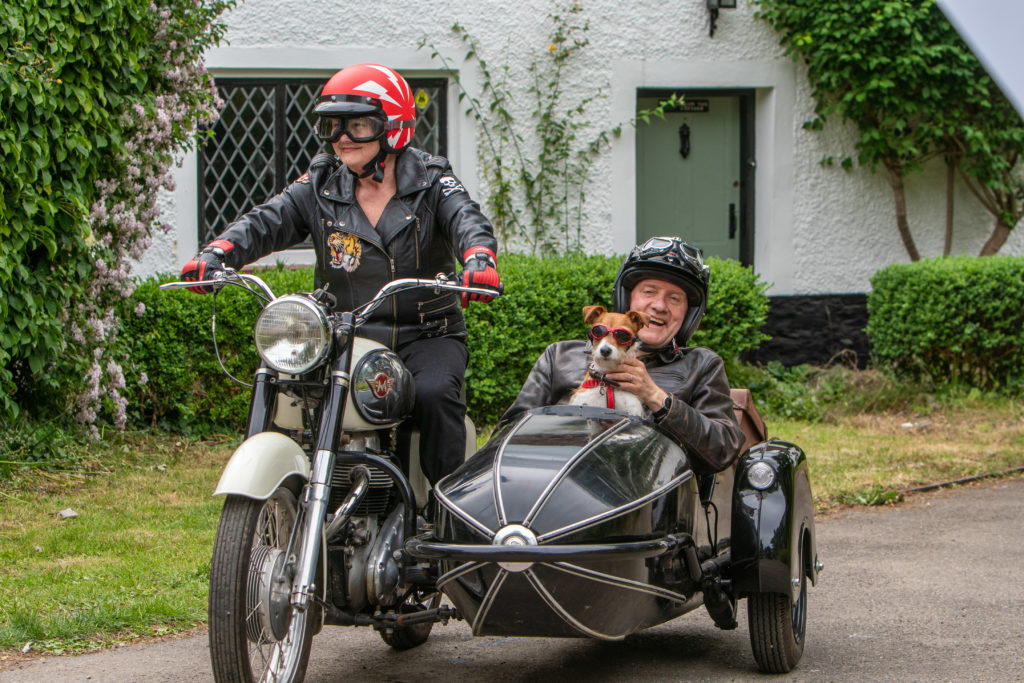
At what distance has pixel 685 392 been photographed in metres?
4.25

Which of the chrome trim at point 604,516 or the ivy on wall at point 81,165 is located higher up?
the ivy on wall at point 81,165

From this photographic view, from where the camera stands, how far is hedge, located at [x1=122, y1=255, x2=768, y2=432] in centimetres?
831

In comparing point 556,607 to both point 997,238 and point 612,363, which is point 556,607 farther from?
point 997,238

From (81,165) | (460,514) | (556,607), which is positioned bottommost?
(556,607)

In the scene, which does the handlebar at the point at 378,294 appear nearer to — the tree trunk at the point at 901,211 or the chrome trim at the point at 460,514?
the chrome trim at the point at 460,514

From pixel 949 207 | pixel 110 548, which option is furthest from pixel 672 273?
pixel 949 207

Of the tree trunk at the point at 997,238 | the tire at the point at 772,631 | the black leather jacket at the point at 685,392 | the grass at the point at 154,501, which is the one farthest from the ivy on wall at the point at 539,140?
the tire at the point at 772,631

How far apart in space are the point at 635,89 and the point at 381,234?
7115 millimetres

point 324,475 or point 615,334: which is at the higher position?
point 615,334

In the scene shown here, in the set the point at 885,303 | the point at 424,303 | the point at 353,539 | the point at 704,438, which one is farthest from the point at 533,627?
the point at 885,303

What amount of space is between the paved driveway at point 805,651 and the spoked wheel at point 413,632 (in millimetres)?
42

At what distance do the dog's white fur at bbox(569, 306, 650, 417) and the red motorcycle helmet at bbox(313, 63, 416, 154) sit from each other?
0.91 meters

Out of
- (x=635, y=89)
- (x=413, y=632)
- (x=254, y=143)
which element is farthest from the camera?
(x=635, y=89)

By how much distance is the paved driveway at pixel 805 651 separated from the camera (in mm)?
4160
